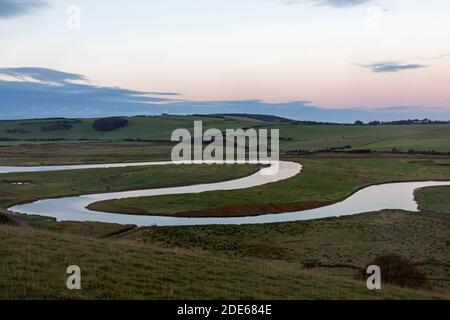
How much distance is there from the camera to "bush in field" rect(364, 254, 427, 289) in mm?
23891

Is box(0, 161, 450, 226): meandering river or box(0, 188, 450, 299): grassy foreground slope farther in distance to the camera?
box(0, 161, 450, 226): meandering river

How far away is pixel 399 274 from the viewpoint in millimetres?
25031

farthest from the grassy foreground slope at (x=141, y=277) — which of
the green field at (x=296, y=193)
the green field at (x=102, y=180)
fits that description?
the green field at (x=102, y=180)

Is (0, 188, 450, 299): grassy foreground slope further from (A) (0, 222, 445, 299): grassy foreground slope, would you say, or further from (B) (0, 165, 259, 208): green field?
(B) (0, 165, 259, 208): green field

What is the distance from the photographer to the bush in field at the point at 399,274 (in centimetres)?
2389

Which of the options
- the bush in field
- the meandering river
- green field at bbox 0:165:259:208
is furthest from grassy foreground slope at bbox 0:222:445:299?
green field at bbox 0:165:259:208

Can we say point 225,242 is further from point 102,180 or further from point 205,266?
point 102,180

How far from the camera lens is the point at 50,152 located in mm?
138375

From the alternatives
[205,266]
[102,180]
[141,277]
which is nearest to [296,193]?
[102,180]

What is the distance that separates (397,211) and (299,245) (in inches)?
736

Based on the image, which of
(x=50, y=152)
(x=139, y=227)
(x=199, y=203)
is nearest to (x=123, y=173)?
(x=199, y=203)

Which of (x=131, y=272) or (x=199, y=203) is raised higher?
(x=131, y=272)

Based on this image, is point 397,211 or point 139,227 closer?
point 139,227
